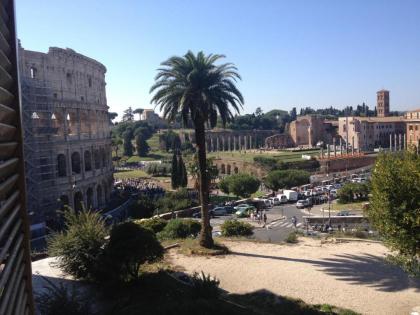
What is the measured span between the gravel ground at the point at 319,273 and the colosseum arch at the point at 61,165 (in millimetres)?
18274

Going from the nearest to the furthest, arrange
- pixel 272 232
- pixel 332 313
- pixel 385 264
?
pixel 332 313 → pixel 385 264 → pixel 272 232

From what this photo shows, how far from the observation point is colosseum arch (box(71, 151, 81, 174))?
127ft

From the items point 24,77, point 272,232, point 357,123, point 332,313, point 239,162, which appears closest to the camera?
point 332,313

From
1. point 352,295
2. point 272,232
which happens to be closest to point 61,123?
point 272,232

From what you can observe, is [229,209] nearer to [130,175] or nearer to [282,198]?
[282,198]

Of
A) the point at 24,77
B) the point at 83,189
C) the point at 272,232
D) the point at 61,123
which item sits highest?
the point at 24,77

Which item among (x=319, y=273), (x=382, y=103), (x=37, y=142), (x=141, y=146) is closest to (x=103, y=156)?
(x=37, y=142)

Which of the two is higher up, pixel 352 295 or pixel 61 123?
pixel 61 123

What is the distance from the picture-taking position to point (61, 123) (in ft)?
118

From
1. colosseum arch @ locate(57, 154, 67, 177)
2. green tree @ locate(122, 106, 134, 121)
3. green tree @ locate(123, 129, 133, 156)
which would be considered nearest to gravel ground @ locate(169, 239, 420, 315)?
colosseum arch @ locate(57, 154, 67, 177)

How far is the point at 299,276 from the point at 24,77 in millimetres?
24463

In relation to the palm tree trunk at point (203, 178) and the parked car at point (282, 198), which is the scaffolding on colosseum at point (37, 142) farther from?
the parked car at point (282, 198)

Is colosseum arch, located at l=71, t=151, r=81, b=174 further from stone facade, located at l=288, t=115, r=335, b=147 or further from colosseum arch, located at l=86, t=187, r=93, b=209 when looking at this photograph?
stone facade, located at l=288, t=115, r=335, b=147

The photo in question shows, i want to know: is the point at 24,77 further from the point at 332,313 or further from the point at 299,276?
the point at 332,313
